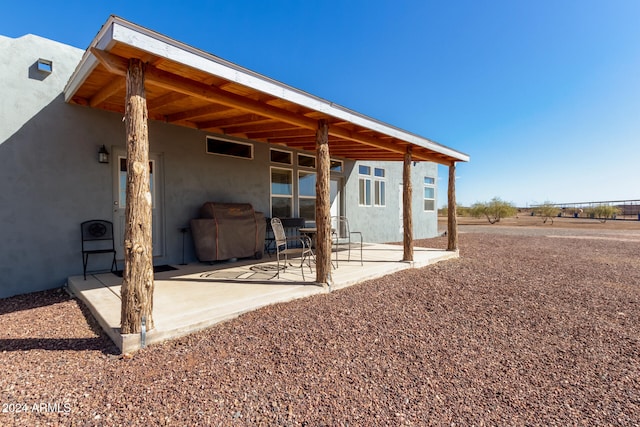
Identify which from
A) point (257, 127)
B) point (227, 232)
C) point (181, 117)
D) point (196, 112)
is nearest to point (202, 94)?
point (196, 112)

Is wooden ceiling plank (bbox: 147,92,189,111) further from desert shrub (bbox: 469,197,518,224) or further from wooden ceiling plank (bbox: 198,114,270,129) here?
desert shrub (bbox: 469,197,518,224)

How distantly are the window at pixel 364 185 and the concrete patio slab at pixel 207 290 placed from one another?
378cm

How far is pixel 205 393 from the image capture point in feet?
6.52

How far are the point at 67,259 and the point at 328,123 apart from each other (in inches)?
176

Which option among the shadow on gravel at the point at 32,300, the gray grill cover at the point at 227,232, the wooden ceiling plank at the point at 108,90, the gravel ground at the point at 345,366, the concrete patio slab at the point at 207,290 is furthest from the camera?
the gray grill cover at the point at 227,232

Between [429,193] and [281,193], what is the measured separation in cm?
757

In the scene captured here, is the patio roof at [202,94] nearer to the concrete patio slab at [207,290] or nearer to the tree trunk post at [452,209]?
the tree trunk post at [452,209]

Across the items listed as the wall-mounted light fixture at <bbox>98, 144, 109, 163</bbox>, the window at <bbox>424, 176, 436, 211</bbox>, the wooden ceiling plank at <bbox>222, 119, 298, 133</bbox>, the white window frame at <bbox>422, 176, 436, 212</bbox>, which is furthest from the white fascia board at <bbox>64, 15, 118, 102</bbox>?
the window at <bbox>424, 176, 436, 211</bbox>

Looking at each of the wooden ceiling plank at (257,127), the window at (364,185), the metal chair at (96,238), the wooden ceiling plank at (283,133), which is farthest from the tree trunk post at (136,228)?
the window at (364,185)

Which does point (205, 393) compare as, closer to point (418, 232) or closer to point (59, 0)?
point (59, 0)

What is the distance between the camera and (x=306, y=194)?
8.05 m

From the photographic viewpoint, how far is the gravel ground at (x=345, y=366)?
1.83 m

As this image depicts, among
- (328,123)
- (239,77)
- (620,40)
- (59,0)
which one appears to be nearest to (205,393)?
(239,77)

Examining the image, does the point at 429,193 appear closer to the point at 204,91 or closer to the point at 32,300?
the point at 204,91
